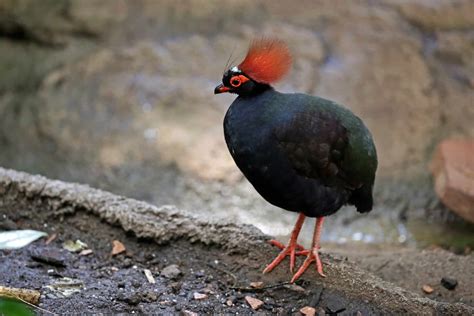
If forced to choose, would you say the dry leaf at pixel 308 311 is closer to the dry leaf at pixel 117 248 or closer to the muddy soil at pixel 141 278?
the muddy soil at pixel 141 278

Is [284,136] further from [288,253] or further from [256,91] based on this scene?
[288,253]

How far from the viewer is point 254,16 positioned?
668 cm

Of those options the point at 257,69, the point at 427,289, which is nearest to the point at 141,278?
the point at 257,69

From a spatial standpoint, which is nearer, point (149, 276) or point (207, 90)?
point (149, 276)

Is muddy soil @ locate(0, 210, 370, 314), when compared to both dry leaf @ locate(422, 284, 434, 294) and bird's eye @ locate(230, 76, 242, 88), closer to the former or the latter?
dry leaf @ locate(422, 284, 434, 294)

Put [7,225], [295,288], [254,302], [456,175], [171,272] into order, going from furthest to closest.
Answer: [456,175] → [7,225] → [171,272] → [295,288] → [254,302]

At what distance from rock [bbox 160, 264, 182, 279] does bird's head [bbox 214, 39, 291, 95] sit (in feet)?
2.92

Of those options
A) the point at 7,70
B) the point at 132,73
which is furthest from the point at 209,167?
the point at 7,70

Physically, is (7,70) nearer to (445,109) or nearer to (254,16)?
(254,16)

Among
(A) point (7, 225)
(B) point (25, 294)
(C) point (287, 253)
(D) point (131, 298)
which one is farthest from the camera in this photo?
(A) point (7, 225)

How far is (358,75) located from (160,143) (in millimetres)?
1804

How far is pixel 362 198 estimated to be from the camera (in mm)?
3512

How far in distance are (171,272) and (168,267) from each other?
65mm

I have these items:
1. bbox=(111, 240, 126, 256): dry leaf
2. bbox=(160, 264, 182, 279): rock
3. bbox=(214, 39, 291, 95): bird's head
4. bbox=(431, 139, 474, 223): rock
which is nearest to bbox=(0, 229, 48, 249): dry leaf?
bbox=(111, 240, 126, 256): dry leaf
